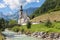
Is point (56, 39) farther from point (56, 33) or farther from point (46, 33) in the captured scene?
point (46, 33)

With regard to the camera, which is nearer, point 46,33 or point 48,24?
point 46,33

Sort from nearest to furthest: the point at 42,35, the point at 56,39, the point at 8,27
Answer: the point at 56,39 → the point at 42,35 → the point at 8,27

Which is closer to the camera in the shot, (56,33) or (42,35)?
(56,33)

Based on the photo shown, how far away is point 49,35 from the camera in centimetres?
9025

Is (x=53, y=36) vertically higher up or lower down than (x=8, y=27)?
higher up

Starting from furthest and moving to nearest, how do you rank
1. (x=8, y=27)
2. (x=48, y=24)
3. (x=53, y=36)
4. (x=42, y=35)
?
(x=8, y=27), (x=48, y=24), (x=42, y=35), (x=53, y=36)

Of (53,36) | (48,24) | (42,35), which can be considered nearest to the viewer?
(53,36)

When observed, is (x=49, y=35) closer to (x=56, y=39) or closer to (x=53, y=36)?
(x=53, y=36)

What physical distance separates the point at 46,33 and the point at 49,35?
6.01 metres

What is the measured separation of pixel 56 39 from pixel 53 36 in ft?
24.3

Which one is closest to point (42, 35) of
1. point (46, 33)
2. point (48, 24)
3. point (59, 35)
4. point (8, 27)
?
point (46, 33)

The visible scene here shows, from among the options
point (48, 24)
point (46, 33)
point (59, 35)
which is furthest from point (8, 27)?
point (59, 35)

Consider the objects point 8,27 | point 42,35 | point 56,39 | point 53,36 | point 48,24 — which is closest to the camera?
point 56,39

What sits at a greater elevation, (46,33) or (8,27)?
(46,33)
